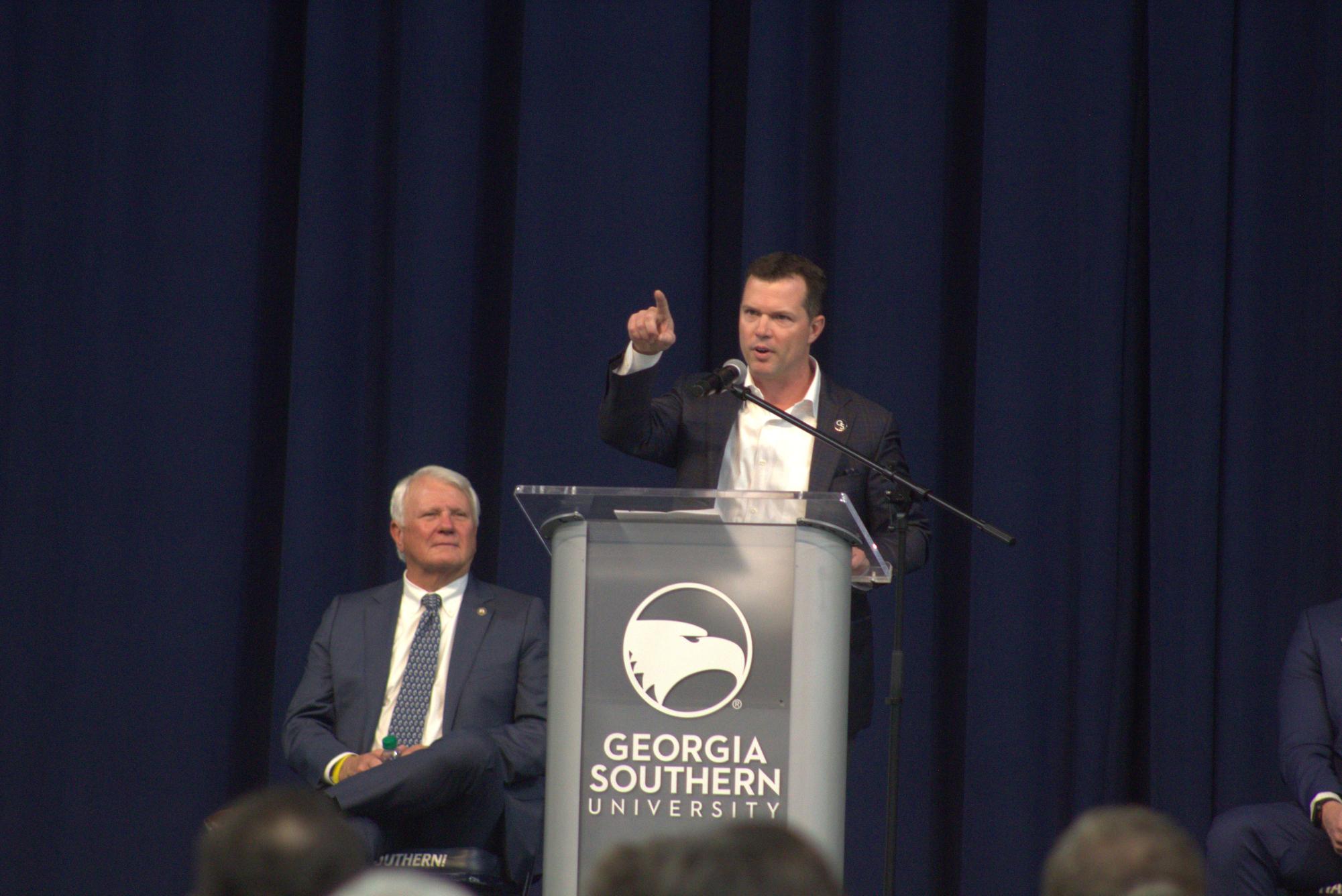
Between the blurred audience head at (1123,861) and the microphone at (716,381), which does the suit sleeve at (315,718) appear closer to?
the microphone at (716,381)

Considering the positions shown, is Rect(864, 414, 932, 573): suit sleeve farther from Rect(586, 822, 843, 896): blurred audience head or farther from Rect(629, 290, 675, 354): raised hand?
Rect(586, 822, 843, 896): blurred audience head

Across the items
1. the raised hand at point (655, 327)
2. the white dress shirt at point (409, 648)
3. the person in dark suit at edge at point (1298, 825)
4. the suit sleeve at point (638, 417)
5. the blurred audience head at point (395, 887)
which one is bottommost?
the person in dark suit at edge at point (1298, 825)

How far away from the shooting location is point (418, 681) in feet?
11.8

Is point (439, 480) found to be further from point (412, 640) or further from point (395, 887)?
point (395, 887)

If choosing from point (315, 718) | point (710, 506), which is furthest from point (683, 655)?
point (315, 718)

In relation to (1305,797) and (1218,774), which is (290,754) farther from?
(1218,774)

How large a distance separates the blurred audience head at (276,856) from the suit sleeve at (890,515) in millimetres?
1854

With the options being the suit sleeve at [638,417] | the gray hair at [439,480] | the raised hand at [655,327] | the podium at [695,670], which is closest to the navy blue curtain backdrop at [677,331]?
the gray hair at [439,480]

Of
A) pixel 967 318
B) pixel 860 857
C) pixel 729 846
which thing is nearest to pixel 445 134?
pixel 967 318

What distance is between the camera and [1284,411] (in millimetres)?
4375

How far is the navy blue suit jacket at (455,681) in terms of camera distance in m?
3.47

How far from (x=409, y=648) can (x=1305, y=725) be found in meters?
1.97

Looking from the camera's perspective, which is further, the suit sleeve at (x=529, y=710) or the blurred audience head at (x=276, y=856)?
the suit sleeve at (x=529, y=710)

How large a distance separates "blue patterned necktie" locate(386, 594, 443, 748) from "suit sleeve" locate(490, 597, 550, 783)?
0.19 meters
